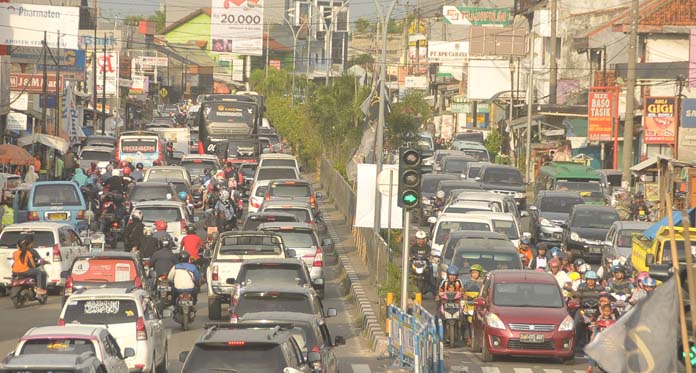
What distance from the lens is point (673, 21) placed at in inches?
2601

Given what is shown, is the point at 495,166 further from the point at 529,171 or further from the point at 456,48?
the point at 456,48

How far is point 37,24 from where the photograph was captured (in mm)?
71812

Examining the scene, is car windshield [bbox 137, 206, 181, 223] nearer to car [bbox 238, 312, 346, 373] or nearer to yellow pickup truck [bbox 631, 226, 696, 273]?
yellow pickup truck [bbox 631, 226, 696, 273]

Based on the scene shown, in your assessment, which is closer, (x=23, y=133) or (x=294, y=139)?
(x=23, y=133)

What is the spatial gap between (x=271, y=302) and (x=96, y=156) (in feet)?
128

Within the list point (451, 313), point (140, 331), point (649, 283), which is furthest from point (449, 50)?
point (140, 331)

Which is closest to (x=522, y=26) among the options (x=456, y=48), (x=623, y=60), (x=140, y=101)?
(x=456, y=48)

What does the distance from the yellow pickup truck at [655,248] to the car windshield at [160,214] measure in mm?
10905

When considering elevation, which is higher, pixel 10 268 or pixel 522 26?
pixel 522 26

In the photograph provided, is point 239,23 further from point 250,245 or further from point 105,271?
point 105,271

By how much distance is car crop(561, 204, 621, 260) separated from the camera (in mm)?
37750

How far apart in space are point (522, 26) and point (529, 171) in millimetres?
32391

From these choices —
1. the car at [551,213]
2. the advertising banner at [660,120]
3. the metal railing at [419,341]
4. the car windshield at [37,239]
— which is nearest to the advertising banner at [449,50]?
the advertising banner at [660,120]

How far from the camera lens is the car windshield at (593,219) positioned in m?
38.4
